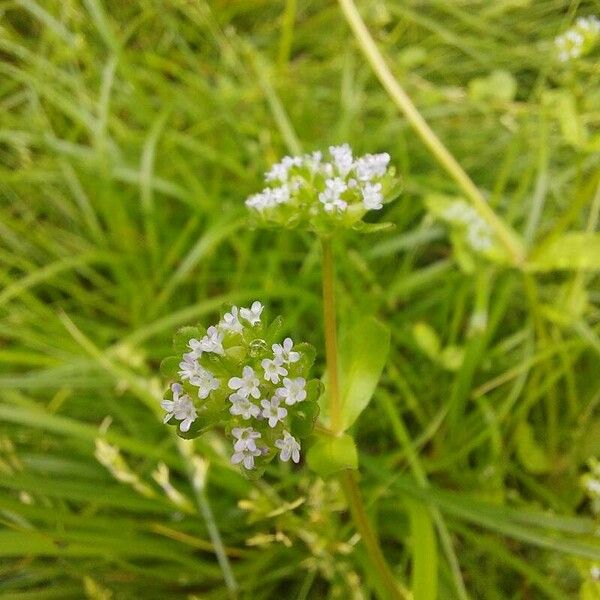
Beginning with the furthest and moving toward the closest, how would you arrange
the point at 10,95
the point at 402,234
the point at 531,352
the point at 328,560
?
the point at 10,95
the point at 402,234
the point at 531,352
the point at 328,560

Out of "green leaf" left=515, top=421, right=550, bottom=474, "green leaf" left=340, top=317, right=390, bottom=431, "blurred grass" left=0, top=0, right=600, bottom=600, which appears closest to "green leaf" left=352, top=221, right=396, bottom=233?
"green leaf" left=340, top=317, right=390, bottom=431

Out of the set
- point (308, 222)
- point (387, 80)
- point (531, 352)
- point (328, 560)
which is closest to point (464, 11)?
point (387, 80)

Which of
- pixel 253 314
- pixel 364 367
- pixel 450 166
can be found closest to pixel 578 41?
pixel 450 166

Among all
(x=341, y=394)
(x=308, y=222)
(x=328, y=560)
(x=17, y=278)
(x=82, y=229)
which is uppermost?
(x=82, y=229)

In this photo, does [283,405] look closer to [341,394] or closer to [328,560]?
[341,394]

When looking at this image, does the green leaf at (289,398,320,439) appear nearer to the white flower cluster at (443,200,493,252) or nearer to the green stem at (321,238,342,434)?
the green stem at (321,238,342,434)

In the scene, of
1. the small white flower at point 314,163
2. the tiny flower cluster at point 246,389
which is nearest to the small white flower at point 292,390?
the tiny flower cluster at point 246,389
